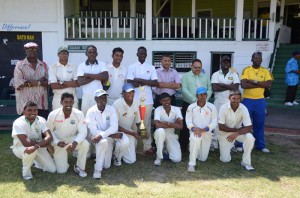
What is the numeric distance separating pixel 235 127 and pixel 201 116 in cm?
66

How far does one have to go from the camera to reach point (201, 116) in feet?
18.4

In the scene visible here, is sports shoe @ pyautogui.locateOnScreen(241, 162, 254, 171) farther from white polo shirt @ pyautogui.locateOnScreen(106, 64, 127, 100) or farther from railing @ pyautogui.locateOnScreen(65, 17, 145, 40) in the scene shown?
railing @ pyautogui.locateOnScreen(65, 17, 145, 40)

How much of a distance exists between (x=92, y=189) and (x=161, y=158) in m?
1.47

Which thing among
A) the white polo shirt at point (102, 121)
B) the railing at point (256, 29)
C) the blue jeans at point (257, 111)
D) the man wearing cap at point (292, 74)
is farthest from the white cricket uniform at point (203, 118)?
the railing at point (256, 29)

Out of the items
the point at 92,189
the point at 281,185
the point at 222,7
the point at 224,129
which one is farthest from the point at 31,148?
the point at 222,7

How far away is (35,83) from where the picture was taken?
5527 millimetres

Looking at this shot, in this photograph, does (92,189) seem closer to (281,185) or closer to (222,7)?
(281,185)

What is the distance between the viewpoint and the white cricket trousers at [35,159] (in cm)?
470

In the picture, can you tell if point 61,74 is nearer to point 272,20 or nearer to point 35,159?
point 35,159

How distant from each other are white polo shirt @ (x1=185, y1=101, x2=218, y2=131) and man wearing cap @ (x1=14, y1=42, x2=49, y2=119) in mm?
2528

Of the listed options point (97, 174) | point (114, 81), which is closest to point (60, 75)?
point (114, 81)

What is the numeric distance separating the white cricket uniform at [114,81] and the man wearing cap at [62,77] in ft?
1.98

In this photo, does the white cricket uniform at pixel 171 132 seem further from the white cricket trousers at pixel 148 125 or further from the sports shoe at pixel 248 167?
the sports shoe at pixel 248 167

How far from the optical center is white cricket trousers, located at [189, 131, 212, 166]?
5.35m
